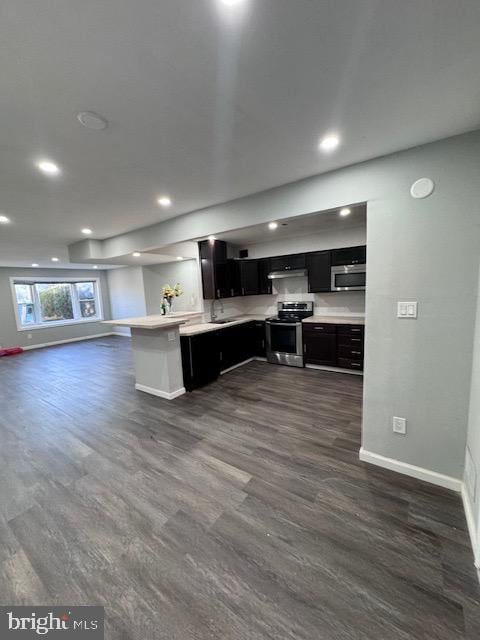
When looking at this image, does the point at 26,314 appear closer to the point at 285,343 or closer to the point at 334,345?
the point at 285,343

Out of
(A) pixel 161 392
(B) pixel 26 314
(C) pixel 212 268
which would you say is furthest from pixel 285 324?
(B) pixel 26 314

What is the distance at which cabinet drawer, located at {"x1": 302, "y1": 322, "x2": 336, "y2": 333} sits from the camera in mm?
4258

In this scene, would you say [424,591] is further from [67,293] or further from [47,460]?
[67,293]

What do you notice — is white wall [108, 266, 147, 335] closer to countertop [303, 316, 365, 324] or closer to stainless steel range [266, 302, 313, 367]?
stainless steel range [266, 302, 313, 367]

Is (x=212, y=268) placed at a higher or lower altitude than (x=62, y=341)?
higher

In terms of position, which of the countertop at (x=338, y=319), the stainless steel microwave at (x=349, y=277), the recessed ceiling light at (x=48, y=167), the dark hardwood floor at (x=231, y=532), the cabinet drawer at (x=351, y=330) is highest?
the recessed ceiling light at (x=48, y=167)

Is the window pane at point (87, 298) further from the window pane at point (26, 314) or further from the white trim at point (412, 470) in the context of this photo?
the white trim at point (412, 470)

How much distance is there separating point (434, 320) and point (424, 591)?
5.08 feet

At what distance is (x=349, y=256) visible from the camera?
4238mm

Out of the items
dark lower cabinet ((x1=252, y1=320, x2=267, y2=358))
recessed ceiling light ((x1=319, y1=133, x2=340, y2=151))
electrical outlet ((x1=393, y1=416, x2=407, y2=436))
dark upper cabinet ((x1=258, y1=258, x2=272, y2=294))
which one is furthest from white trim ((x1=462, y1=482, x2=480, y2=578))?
dark upper cabinet ((x1=258, y1=258, x2=272, y2=294))

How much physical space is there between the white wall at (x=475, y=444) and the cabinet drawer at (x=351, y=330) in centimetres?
234

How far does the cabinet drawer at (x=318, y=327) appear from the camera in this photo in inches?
168

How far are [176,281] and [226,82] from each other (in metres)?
5.17

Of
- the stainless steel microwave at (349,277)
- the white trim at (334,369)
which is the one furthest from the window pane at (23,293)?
the stainless steel microwave at (349,277)
